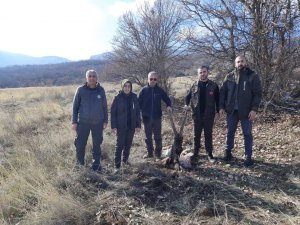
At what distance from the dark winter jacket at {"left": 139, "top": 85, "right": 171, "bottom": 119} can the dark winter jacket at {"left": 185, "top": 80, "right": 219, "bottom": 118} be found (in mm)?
705

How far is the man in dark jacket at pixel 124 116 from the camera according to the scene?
22.7 ft

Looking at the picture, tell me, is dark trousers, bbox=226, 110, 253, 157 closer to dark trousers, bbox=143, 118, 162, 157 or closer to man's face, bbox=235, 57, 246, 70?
man's face, bbox=235, 57, 246, 70

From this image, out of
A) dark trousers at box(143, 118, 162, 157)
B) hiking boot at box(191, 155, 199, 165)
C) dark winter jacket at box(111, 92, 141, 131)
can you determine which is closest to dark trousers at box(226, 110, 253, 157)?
hiking boot at box(191, 155, 199, 165)

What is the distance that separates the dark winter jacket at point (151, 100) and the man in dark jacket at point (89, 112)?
1088 millimetres

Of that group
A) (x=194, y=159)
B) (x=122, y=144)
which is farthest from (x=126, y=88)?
(x=194, y=159)

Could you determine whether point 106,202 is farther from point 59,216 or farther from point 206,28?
point 206,28

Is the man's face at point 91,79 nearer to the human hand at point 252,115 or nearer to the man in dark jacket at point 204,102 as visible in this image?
the man in dark jacket at point 204,102

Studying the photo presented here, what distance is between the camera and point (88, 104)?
6539 mm

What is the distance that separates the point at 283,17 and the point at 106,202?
7.70 metres

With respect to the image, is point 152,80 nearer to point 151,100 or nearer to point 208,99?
point 151,100

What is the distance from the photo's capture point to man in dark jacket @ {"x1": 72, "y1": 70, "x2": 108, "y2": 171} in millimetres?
6535

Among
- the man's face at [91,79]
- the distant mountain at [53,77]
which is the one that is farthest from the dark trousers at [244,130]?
the distant mountain at [53,77]

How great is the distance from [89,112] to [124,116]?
0.75m

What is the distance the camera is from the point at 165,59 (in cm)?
1839
